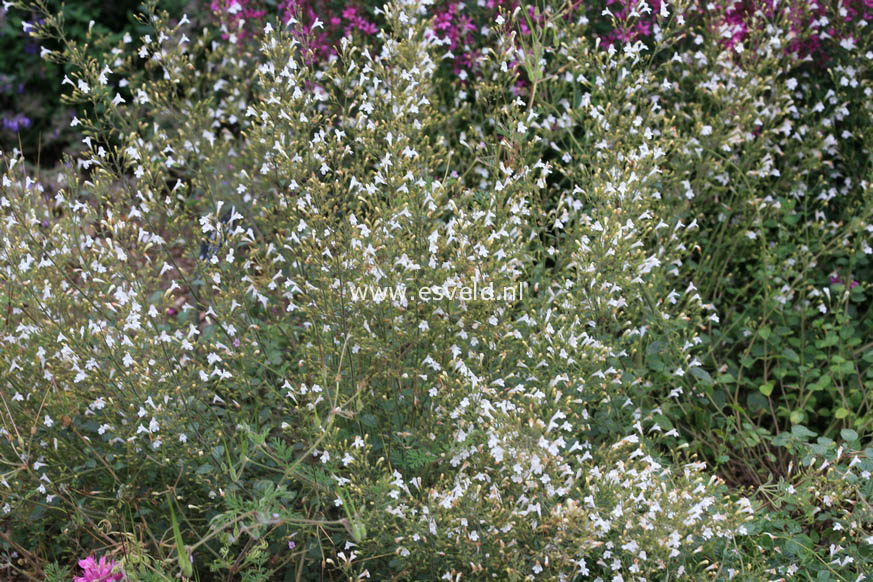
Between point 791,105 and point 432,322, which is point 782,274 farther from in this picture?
point 432,322

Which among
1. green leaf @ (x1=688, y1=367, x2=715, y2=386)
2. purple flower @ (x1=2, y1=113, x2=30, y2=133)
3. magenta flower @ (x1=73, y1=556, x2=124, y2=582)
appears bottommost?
purple flower @ (x1=2, y1=113, x2=30, y2=133)

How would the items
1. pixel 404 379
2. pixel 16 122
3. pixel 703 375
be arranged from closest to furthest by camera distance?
pixel 404 379 → pixel 703 375 → pixel 16 122

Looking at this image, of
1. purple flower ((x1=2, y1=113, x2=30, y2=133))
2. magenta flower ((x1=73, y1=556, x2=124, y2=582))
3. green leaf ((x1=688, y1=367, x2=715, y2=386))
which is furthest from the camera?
purple flower ((x1=2, y1=113, x2=30, y2=133))

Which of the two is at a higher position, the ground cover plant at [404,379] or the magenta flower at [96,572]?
the ground cover plant at [404,379]

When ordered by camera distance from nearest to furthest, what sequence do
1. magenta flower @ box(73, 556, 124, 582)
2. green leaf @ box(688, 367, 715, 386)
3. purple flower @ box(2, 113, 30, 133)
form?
magenta flower @ box(73, 556, 124, 582) < green leaf @ box(688, 367, 715, 386) < purple flower @ box(2, 113, 30, 133)

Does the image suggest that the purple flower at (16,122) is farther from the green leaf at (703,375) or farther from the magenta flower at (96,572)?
the green leaf at (703,375)

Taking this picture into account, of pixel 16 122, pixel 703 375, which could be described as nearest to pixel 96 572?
pixel 703 375

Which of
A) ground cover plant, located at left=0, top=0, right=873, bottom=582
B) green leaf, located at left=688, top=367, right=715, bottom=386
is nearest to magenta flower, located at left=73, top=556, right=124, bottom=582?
ground cover plant, located at left=0, top=0, right=873, bottom=582

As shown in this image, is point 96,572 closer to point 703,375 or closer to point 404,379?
point 404,379

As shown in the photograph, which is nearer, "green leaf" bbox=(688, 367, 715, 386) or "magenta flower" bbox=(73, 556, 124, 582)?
"magenta flower" bbox=(73, 556, 124, 582)

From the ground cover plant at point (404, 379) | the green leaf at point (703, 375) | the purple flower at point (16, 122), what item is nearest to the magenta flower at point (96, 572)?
the ground cover plant at point (404, 379)

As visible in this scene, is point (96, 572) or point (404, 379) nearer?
point (96, 572)

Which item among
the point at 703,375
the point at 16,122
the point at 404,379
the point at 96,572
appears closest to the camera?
the point at 96,572

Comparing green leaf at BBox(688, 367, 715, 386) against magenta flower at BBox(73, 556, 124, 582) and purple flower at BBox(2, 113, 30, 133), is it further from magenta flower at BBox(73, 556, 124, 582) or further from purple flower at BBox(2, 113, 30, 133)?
purple flower at BBox(2, 113, 30, 133)
